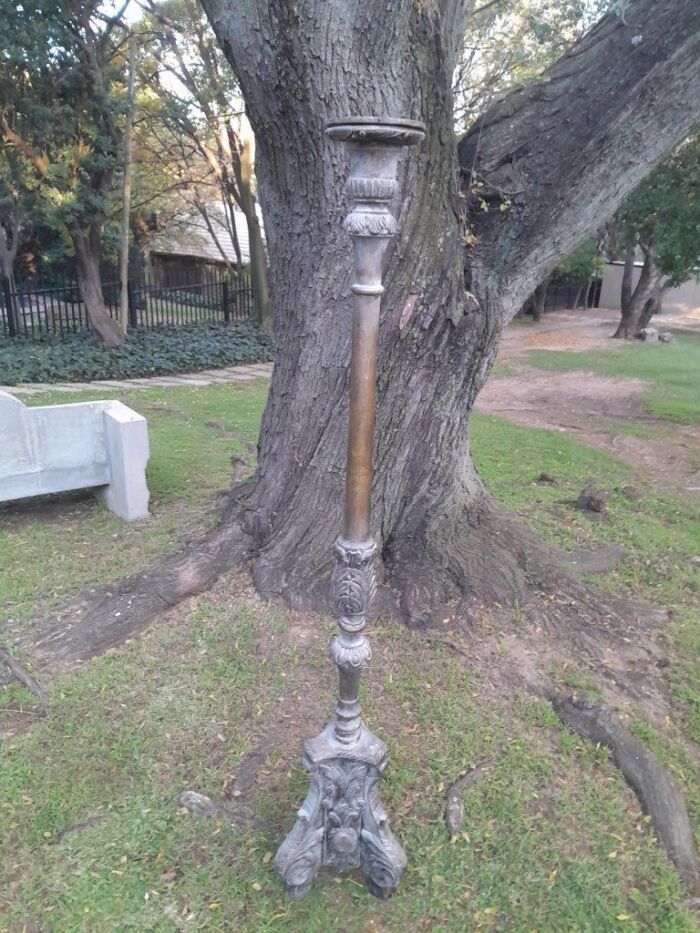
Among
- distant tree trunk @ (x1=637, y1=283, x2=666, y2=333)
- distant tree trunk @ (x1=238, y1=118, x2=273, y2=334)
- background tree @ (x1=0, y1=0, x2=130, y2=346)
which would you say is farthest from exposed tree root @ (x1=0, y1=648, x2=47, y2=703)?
distant tree trunk @ (x1=637, y1=283, x2=666, y2=333)

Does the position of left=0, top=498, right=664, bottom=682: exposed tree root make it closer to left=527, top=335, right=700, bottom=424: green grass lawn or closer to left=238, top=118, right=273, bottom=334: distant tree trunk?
left=527, top=335, right=700, bottom=424: green grass lawn

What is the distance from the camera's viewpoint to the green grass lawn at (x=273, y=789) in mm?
2557

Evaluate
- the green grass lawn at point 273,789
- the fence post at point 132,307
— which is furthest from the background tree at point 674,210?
the fence post at point 132,307

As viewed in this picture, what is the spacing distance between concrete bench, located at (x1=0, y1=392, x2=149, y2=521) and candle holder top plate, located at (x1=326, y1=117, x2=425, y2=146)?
12.1ft

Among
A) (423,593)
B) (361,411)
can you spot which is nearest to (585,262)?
(423,593)

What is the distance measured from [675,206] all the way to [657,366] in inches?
236

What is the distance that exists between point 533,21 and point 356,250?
12.9 metres

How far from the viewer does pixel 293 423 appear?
3736 mm

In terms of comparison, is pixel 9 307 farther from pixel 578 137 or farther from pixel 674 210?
pixel 578 137

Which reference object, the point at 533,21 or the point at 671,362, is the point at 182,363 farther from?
the point at 671,362

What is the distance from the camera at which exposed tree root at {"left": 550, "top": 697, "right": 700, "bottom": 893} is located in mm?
2818

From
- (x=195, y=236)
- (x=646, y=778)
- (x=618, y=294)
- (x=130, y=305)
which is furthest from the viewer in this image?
(x=618, y=294)

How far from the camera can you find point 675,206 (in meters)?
9.30

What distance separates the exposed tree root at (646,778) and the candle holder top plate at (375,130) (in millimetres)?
2573
